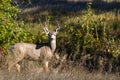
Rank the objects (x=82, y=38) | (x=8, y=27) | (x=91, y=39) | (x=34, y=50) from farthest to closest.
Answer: (x=82, y=38) → (x=91, y=39) → (x=8, y=27) → (x=34, y=50)

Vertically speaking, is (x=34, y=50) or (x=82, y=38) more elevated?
(x=34, y=50)

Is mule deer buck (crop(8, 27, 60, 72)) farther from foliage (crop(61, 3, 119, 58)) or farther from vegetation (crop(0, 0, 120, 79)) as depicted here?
foliage (crop(61, 3, 119, 58))

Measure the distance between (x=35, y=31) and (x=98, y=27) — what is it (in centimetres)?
437

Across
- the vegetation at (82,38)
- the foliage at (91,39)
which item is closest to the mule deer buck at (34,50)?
the vegetation at (82,38)

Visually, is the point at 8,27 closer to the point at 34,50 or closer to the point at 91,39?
the point at 34,50

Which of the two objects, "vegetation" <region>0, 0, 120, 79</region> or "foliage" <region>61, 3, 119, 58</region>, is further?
"foliage" <region>61, 3, 119, 58</region>

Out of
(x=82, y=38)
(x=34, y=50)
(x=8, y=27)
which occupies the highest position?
(x=8, y=27)

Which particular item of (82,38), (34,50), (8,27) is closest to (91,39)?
(82,38)

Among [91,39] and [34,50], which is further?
[91,39]

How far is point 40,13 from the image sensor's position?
102 feet

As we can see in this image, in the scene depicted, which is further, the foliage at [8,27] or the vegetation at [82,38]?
the foliage at [8,27]

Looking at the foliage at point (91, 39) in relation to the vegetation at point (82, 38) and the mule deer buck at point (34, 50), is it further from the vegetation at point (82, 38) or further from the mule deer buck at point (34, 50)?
the mule deer buck at point (34, 50)

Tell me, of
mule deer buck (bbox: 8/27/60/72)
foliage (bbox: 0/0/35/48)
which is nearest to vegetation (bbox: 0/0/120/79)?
foliage (bbox: 0/0/35/48)

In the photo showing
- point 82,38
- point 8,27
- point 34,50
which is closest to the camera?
point 34,50
